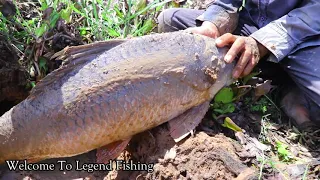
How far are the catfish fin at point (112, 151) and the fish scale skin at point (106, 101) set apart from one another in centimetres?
5

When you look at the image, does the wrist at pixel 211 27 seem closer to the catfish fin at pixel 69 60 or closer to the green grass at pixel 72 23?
the green grass at pixel 72 23

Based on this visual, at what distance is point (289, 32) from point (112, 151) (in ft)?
4.76

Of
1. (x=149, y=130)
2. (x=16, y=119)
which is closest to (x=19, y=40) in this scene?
(x=16, y=119)

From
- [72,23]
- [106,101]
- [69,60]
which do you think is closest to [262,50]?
[106,101]

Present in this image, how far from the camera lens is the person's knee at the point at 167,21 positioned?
3568 millimetres

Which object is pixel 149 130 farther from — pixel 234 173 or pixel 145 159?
pixel 234 173

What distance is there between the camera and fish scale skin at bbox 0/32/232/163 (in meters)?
2.41

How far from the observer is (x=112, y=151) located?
8.49ft

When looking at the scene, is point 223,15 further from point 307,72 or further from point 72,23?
point 72,23

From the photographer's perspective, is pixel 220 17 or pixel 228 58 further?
pixel 220 17

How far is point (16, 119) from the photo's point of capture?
2453mm

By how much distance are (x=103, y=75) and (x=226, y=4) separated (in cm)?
134

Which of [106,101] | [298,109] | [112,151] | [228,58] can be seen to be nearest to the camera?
[106,101]

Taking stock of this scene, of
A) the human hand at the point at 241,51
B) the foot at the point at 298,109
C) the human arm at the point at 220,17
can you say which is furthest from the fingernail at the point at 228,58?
the foot at the point at 298,109
